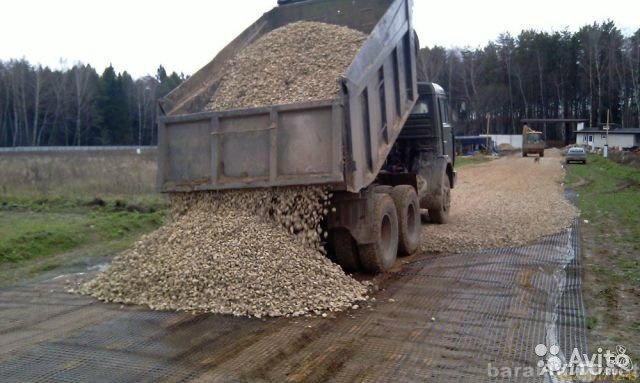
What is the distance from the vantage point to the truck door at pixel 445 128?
39.3 ft

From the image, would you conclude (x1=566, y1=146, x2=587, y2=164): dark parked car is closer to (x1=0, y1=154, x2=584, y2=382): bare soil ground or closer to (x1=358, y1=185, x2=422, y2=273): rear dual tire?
(x1=358, y1=185, x2=422, y2=273): rear dual tire

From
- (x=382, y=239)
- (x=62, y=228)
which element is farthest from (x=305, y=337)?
(x=62, y=228)

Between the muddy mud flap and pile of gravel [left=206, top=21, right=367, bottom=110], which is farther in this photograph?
the muddy mud flap

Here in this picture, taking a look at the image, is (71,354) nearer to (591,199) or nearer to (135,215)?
(135,215)

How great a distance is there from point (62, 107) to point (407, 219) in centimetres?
6455

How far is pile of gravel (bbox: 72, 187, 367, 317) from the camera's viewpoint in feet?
20.4

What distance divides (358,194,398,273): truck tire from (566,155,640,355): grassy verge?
253 centimetres

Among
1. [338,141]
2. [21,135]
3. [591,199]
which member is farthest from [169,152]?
[21,135]

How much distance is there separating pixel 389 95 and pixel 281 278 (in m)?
3.52

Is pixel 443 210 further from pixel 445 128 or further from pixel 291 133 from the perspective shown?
pixel 291 133

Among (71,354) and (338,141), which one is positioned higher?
(338,141)

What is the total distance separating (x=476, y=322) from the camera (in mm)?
5648

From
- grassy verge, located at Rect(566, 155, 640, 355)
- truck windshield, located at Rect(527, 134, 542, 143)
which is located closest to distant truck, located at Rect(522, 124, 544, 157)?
truck windshield, located at Rect(527, 134, 542, 143)

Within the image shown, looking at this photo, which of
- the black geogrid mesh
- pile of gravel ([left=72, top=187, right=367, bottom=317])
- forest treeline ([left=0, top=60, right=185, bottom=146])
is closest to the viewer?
the black geogrid mesh
